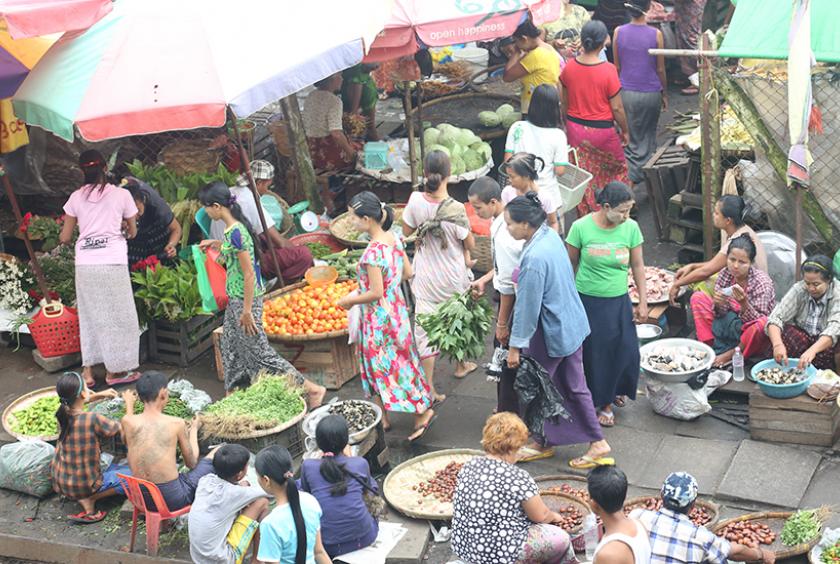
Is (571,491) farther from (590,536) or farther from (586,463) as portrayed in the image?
(590,536)

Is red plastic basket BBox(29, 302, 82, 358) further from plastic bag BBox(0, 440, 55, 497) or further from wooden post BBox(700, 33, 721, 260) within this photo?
wooden post BBox(700, 33, 721, 260)

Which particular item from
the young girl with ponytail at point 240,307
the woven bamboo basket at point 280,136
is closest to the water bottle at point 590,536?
the young girl with ponytail at point 240,307

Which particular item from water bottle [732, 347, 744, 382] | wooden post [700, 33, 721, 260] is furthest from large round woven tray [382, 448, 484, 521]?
wooden post [700, 33, 721, 260]

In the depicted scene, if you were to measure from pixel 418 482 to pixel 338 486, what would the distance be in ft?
3.50

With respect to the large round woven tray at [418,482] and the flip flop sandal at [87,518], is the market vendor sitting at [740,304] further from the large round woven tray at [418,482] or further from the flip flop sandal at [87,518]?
the flip flop sandal at [87,518]

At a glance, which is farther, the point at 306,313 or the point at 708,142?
the point at 708,142

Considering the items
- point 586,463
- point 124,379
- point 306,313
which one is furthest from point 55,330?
point 586,463

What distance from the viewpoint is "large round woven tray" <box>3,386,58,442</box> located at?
27.1ft

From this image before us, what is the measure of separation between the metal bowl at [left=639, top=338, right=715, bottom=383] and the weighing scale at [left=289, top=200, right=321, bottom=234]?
3964 mm

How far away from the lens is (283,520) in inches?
235

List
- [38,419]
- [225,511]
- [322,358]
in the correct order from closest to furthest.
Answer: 1. [225,511]
2. [38,419]
3. [322,358]

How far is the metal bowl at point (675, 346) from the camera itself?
772 cm

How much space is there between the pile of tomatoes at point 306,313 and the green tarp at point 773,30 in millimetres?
3497

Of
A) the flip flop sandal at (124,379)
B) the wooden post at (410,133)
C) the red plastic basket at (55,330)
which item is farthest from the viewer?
the wooden post at (410,133)
